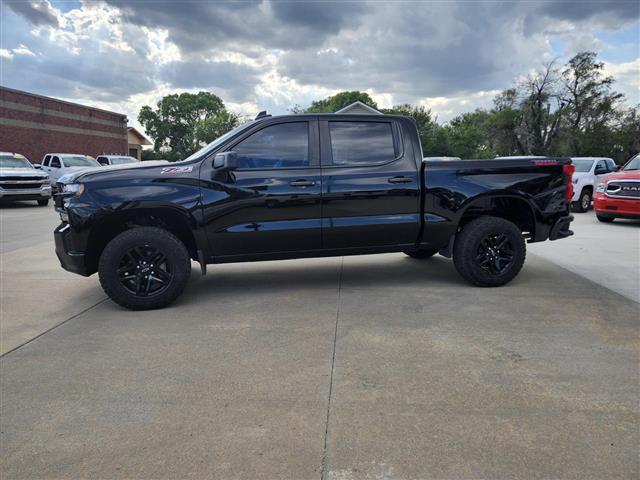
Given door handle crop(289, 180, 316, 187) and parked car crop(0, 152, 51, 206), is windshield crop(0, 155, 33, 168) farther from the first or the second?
door handle crop(289, 180, 316, 187)

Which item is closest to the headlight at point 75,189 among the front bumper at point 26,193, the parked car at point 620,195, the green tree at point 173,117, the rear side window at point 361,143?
the rear side window at point 361,143

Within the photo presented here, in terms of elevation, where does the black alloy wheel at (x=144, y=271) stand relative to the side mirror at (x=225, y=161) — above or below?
below

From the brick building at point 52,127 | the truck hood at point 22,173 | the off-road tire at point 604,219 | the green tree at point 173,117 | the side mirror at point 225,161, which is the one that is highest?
the green tree at point 173,117

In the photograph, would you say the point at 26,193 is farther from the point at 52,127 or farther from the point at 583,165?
the point at 52,127

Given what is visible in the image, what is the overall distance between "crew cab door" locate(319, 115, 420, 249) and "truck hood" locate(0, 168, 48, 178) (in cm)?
1476

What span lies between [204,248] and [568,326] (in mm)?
3410

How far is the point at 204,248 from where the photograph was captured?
4863 millimetres

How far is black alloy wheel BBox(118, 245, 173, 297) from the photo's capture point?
15.4 feet

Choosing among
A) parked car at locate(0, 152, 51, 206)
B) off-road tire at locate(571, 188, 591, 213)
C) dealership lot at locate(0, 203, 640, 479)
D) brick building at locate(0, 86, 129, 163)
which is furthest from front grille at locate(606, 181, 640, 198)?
brick building at locate(0, 86, 129, 163)

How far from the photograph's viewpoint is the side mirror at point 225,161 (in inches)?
181

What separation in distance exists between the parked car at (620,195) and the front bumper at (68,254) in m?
11.1

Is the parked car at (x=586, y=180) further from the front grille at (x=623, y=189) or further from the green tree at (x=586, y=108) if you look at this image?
the green tree at (x=586, y=108)

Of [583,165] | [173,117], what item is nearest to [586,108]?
[583,165]

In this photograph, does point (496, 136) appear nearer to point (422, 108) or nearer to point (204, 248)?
point (422, 108)
